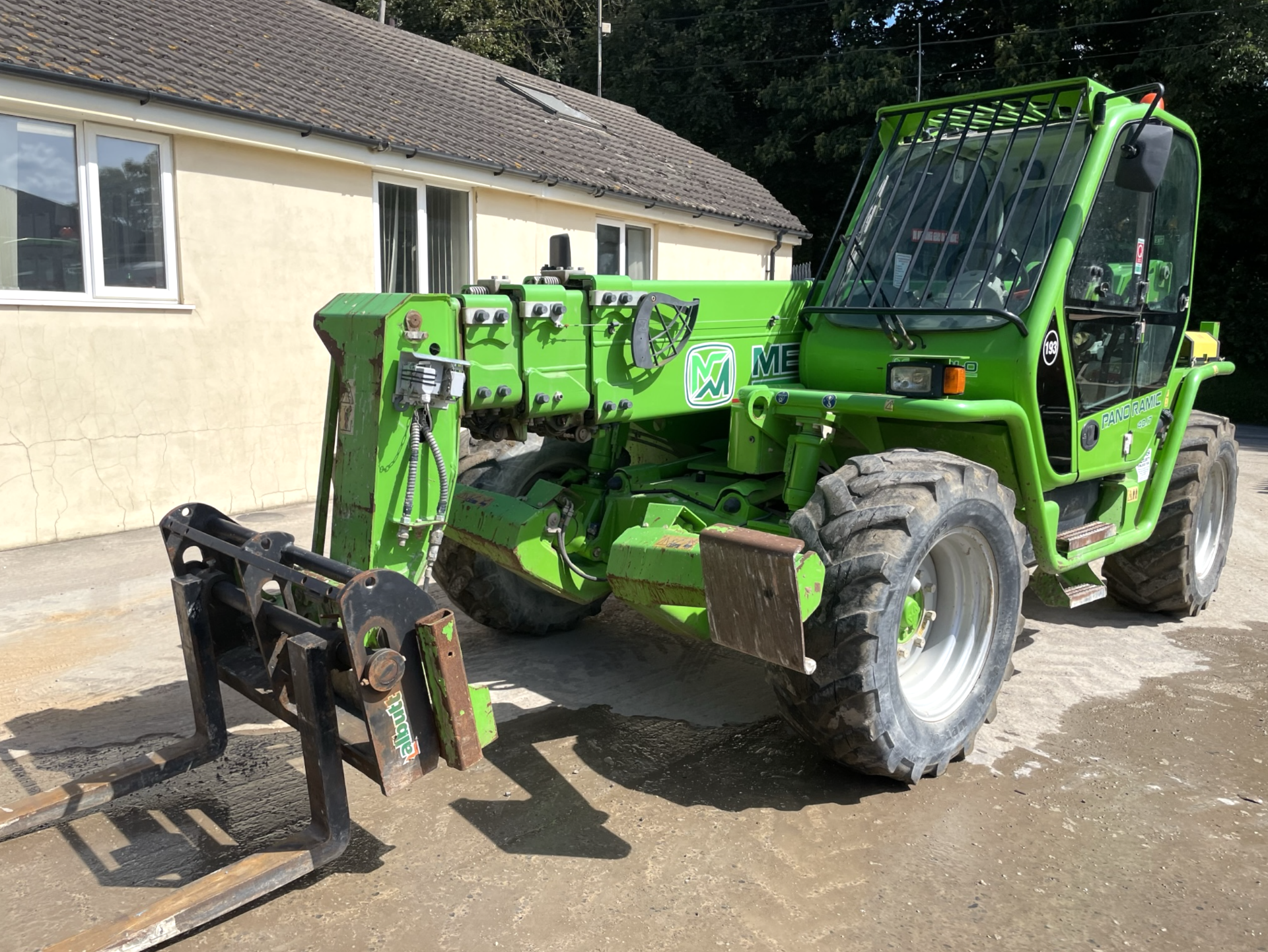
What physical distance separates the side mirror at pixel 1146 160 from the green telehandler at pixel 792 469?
0.02 m

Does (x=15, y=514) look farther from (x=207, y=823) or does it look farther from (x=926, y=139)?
(x=926, y=139)

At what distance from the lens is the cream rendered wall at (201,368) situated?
7934 mm

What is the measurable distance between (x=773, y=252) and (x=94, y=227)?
10557 mm

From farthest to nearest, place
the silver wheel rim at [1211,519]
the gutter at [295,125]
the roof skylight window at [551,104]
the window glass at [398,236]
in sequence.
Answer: the roof skylight window at [551,104] < the window glass at [398,236] < the gutter at [295,125] < the silver wheel rim at [1211,519]

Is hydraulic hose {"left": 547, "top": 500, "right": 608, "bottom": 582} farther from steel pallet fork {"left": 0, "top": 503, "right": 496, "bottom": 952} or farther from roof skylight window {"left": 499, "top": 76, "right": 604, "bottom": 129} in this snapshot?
roof skylight window {"left": 499, "top": 76, "right": 604, "bottom": 129}

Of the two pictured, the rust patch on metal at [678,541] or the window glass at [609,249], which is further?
the window glass at [609,249]

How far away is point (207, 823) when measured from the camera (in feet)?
12.3

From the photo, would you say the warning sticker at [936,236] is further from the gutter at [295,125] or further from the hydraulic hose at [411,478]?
the gutter at [295,125]

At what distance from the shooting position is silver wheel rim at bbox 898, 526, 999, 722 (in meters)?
4.30

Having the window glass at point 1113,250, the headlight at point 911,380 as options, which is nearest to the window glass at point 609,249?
the window glass at point 1113,250

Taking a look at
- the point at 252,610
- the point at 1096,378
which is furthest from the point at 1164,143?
the point at 252,610

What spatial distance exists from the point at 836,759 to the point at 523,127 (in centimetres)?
1068

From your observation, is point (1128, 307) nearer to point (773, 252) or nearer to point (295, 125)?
point (295, 125)

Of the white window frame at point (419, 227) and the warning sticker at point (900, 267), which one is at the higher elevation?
the white window frame at point (419, 227)
